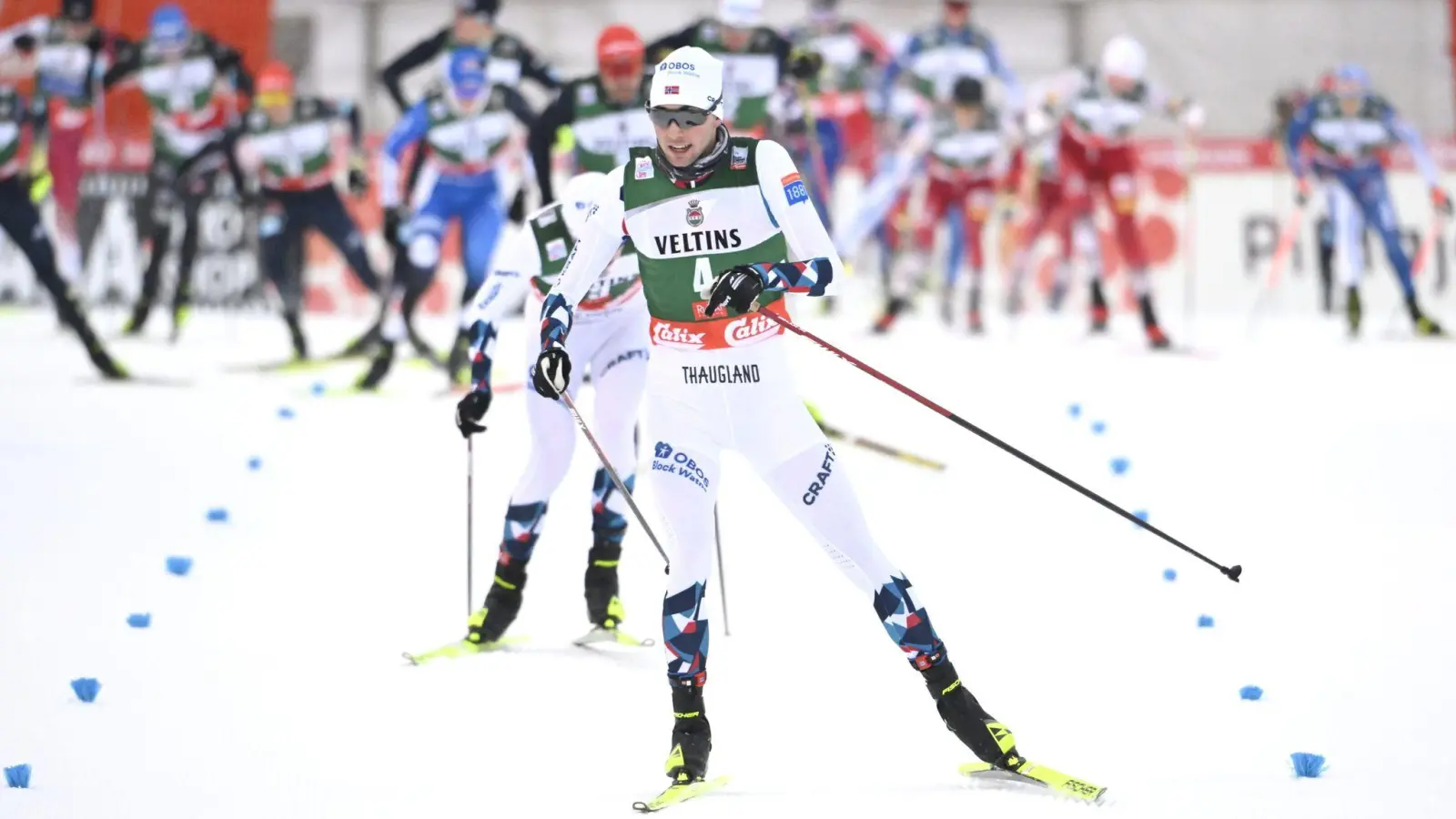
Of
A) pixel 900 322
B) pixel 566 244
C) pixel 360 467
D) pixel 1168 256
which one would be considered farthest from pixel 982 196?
pixel 566 244

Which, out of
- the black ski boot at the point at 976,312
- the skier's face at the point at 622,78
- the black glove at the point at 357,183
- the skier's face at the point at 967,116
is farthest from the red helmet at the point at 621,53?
the black ski boot at the point at 976,312

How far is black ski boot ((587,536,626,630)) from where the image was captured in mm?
6461

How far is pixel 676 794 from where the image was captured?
15.3ft

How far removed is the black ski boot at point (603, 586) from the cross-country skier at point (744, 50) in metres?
5.74

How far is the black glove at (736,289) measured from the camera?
460 cm

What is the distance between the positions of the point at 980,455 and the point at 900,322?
708 cm

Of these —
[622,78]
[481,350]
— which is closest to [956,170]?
[622,78]

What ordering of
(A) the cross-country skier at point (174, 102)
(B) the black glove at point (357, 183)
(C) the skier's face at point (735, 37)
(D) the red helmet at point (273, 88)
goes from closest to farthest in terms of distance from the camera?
(C) the skier's face at point (735, 37) < (B) the black glove at point (357, 183) < (D) the red helmet at point (273, 88) < (A) the cross-country skier at point (174, 102)

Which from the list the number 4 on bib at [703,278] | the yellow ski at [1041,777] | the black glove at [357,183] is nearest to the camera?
the yellow ski at [1041,777]

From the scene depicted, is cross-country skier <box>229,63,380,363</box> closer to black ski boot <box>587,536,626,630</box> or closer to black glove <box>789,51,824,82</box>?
black glove <box>789,51,824,82</box>

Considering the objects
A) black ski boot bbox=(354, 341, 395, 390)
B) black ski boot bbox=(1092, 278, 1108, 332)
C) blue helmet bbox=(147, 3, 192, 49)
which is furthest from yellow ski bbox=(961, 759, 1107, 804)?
blue helmet bbox=(147, 3, 192, 49)

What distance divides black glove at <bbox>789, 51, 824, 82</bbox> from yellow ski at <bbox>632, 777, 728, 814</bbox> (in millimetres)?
7137

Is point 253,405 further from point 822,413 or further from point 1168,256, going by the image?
point 1168,256

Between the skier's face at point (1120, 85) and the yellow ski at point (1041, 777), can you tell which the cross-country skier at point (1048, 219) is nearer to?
the skier's face at point (1120, 85)
